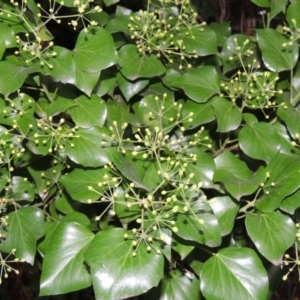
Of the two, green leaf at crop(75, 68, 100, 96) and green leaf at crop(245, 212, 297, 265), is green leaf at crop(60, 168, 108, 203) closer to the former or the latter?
green leaf at crop(75, 68, 100, 96)

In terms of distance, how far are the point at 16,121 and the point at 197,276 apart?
60 cm

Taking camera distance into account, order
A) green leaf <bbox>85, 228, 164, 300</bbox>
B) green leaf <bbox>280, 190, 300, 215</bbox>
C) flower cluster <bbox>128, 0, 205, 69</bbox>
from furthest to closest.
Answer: flower cluster <bbox>128, 0, 205, 69</bbox> < green leaf <bbox>280, 190, 300, 215</bbox> < green leaf <bbox>85, 228, 164, 300</bbox>

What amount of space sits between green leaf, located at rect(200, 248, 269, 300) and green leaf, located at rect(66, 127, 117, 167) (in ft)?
1.12

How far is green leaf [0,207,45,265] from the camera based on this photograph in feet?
4.08

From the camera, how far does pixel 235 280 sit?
1.21 metres

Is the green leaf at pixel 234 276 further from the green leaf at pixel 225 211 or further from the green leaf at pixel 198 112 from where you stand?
the green leaf at pixel 198 112

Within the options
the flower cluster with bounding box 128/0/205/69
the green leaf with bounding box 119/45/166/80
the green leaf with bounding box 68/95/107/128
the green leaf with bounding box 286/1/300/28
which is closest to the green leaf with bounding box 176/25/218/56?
the flower cluster with bounding box 128/0/205/69

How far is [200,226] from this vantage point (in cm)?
119

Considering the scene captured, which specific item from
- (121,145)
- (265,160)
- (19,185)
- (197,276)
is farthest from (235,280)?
(19,185)

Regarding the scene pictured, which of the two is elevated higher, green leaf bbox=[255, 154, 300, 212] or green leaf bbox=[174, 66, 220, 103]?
green leaf bbox=[174, 66, 220, 103]

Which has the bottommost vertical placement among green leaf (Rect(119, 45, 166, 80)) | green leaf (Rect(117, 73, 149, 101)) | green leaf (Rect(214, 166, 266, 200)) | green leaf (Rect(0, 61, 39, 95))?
green leaf (Rect(214, 166, 266, 200))

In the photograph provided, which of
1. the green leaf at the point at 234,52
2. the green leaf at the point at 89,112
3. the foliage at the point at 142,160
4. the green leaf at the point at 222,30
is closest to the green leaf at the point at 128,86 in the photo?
the foliage at the point at 142,160

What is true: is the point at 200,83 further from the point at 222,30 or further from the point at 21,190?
the point at 21,190

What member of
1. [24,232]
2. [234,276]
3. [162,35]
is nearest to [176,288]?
[234,276]
